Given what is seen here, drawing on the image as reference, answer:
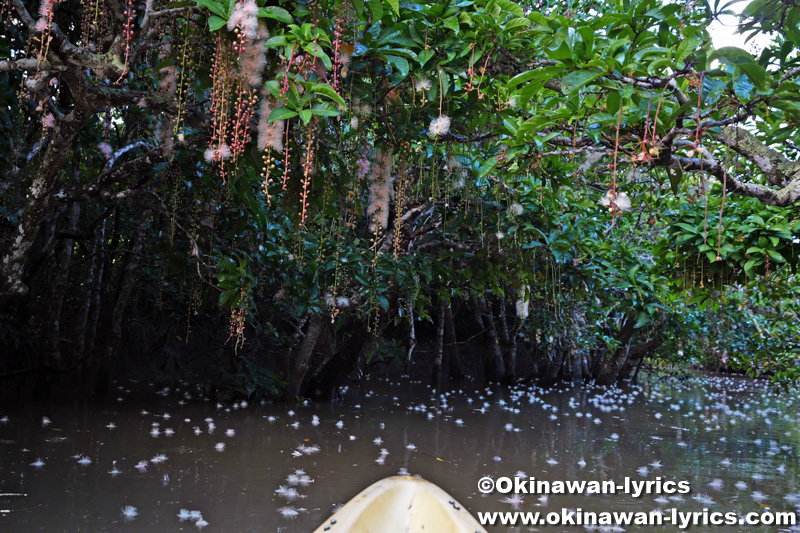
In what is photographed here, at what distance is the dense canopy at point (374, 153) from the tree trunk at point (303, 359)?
0.04 meters

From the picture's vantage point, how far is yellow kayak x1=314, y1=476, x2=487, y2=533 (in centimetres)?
156

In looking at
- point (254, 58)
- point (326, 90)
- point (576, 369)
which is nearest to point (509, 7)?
point (326, 90)

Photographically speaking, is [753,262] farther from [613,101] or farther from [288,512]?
[288,512]

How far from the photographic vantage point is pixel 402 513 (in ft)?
5.36

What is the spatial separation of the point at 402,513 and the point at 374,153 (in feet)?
7.42

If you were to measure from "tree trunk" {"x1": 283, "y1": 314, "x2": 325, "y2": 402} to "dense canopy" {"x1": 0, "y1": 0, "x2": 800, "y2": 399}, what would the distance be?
4 cm

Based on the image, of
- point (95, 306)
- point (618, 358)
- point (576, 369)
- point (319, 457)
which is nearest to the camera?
point (319, 457)

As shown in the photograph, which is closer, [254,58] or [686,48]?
[686,48]

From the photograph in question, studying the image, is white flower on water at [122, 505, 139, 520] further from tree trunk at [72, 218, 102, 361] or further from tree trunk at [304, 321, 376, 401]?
tree trunk at [304, 321, 376, 401]

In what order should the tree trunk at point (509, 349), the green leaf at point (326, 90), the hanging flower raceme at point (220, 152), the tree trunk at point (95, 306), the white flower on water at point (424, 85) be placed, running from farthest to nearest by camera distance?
the tree trunk at point (509, 349), the tree trunk at point (95, 306), the white flower on water at point (424, 85), the hanging flower raceme at point (220, 152), the green leaf at point (326, 90)

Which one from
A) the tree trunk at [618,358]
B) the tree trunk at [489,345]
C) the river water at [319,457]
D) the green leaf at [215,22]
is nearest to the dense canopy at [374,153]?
the green leaf at [215,22]

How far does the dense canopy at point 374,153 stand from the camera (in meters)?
2.01

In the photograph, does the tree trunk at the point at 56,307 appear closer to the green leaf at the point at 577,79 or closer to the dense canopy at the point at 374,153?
the dense canopy at the point at 374,153

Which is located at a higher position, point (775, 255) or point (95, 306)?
point (775, 255)
